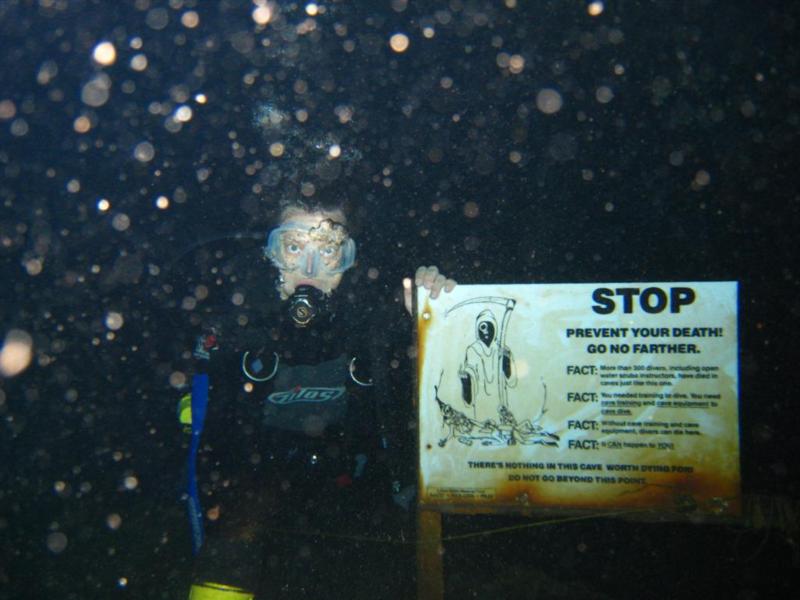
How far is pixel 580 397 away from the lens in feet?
7.75

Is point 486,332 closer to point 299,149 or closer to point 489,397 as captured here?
point 489,397

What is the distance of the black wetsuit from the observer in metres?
2.63

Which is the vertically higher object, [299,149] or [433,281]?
[299,149]

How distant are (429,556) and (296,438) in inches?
41.7

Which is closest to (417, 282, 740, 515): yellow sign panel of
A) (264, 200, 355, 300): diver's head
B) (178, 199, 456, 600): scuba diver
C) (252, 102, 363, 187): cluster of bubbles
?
(178, 199, 456, 600): scuba diver

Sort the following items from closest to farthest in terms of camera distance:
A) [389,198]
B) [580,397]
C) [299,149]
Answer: [580,397] → [389,198] → [299,149]

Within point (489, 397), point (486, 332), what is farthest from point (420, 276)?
point (489, 397)

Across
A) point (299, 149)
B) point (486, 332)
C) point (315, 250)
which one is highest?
point (299, 149)

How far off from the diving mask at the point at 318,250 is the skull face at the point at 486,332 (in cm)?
104

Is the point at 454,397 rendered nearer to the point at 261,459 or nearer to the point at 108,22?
the point at 261,459

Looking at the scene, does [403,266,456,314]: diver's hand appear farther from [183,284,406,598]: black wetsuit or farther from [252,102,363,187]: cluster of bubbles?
[252,102,363,187]: cluster of bubbles

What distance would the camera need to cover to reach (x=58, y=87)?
11.3ft

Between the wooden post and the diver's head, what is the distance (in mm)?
1550

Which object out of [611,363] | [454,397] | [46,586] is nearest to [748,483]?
[611,363]
